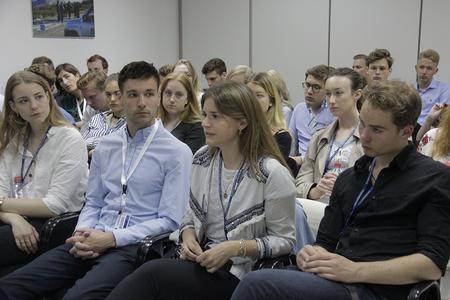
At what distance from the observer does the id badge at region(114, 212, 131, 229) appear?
87.5 inches

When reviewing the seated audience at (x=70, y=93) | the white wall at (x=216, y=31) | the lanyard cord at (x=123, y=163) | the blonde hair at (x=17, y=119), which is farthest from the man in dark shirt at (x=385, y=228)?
the white wall at (x=216, y=31)

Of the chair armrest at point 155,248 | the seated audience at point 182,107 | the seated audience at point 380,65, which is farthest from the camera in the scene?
the seated audience at point 380,65

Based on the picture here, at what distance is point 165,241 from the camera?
2.08 m

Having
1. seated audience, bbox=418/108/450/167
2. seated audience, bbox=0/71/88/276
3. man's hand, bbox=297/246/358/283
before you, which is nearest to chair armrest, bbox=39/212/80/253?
seated audience, bbox=0/71/88/276

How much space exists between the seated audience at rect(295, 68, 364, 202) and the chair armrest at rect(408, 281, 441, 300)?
3.67 feet

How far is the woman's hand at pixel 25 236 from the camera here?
226cm

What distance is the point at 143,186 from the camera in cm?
224

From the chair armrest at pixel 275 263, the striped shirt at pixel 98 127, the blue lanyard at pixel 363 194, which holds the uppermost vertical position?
the blue lanyard at pixel 363 194

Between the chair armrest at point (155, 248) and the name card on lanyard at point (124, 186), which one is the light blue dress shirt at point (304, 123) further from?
the chair armrest at point (155, 248)

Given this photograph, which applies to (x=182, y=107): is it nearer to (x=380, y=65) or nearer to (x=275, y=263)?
(x=275, y=263)

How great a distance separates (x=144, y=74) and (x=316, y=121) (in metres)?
1.95

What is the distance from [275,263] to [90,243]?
816 millimetres

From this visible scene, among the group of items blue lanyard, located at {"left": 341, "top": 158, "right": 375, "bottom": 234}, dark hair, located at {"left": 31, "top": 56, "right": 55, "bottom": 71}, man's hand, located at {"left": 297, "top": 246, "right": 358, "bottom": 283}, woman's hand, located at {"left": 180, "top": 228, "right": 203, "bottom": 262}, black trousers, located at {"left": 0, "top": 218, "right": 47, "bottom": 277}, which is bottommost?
black trousers, located at {"left": 0, "top": 218, "right": 47, "bottom": 277}

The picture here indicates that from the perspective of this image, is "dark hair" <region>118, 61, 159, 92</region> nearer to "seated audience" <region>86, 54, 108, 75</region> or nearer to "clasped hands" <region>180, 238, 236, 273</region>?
"clasped hands" <region>180, 238, 236, 273</region>
